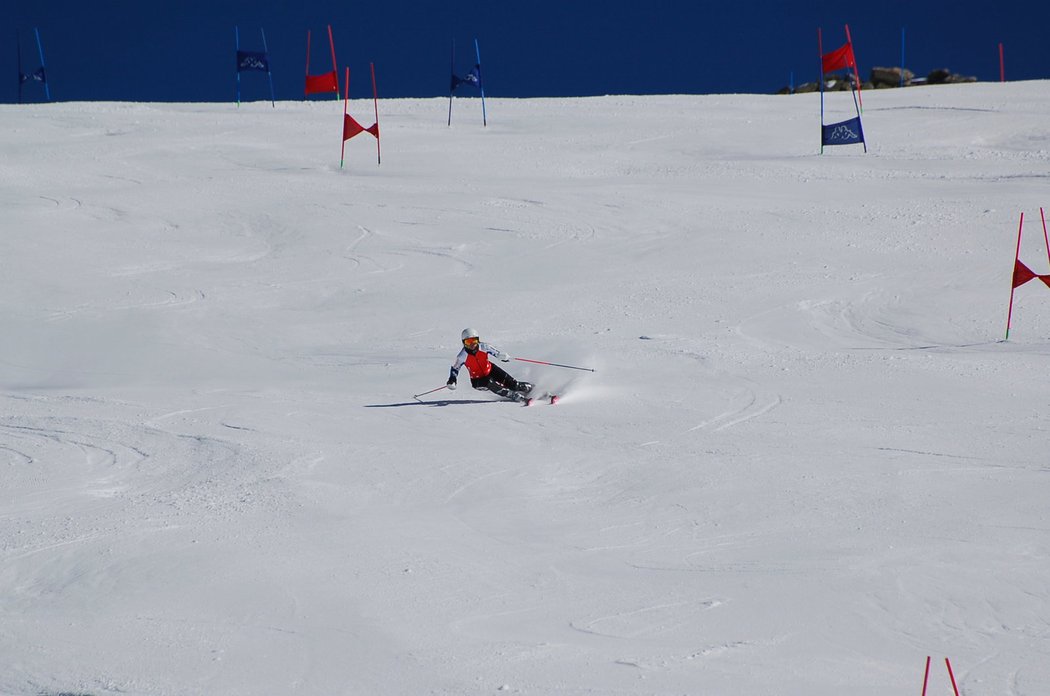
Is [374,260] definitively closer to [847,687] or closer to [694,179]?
[694,179]

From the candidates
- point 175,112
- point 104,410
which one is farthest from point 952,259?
point 175,112

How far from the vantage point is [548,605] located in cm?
538

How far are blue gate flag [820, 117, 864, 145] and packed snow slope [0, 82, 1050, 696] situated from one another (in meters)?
0.41

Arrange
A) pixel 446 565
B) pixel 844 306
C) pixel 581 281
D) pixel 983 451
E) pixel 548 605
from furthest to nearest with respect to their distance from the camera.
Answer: pixel 581 281
pixel 844 306
pixel 983 451
pixel 446 565
pixel 548 605

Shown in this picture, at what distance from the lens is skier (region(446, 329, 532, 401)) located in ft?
32.5

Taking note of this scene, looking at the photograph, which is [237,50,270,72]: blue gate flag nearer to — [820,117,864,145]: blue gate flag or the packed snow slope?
the packed snow slope

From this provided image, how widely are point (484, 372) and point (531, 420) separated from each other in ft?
3.69

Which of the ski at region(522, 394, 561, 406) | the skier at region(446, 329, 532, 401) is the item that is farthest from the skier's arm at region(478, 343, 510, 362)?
the ski at region(522, 394, 561, 406)

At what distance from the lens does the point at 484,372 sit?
998 cm

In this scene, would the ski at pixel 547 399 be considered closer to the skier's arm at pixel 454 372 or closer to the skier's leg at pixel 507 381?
the skier's leg at pixel 507 381

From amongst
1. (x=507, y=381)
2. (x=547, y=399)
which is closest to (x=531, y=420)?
(x=547, y=399)

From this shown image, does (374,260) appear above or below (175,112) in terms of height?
below

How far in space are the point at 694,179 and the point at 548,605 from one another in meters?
13.6

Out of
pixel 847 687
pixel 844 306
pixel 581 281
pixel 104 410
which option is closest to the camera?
pixel 847 687
